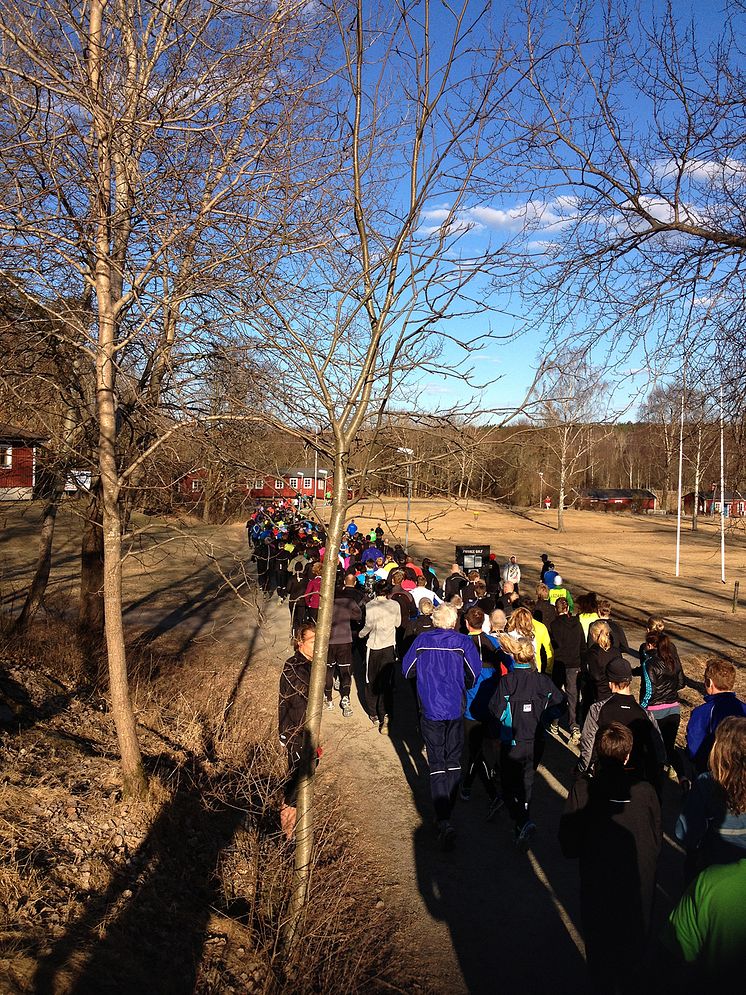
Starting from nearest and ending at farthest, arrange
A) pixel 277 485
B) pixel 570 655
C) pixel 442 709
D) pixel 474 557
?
pixel 277 485, pixel 442 709, pixel 570 655, pixel 474 557

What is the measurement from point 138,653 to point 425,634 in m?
6.97

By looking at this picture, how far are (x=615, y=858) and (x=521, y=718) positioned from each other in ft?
7.64

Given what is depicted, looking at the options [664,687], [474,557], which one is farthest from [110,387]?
[474,557]

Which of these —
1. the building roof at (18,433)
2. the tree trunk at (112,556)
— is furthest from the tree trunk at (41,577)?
the tree trunk at (112,556)

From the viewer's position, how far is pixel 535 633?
8.30 meters

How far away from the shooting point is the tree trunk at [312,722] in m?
4.07

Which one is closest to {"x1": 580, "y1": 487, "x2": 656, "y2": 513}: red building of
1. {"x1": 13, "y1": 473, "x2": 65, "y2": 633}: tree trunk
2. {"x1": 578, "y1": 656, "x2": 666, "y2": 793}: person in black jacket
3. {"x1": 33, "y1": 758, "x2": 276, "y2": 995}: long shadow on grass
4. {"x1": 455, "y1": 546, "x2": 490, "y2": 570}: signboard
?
{"x1": 455, "y1": 546, "x2": 490, "y2": 570}: signboard

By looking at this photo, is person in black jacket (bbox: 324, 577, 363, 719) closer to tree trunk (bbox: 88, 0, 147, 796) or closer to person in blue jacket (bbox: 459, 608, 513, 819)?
person in blue jacket (bbox: 459, 608, 513, 819)

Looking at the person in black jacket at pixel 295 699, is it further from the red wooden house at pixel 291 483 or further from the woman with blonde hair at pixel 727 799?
the woman with blonde hair at pixel 727 799

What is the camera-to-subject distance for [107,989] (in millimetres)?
3660

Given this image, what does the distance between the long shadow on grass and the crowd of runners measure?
2.75 feet

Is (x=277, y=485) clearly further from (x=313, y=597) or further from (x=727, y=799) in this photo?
(x=313, y=597)

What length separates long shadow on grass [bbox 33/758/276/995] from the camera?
3744 mm

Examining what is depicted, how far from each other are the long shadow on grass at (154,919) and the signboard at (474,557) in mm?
12136
